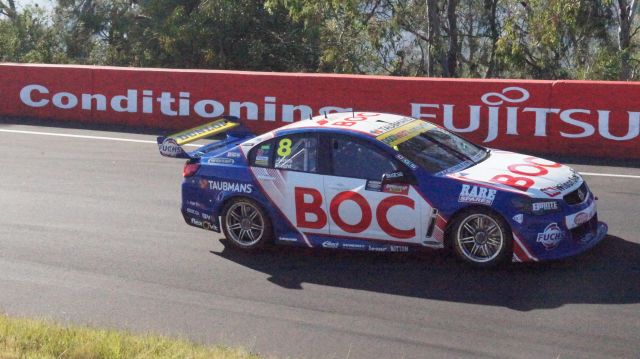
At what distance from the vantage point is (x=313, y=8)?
2638 cm

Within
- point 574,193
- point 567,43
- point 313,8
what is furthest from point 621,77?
point 574,193

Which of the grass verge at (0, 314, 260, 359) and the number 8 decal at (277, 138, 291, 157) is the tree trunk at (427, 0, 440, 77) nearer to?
the number 8 decal at (277, 138, 291, 157)

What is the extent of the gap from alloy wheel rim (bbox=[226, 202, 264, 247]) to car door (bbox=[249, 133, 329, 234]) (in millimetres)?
317

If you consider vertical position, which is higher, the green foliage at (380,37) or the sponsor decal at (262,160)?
the green foliage at (380,37)

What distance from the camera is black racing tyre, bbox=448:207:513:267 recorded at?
8.96 meters

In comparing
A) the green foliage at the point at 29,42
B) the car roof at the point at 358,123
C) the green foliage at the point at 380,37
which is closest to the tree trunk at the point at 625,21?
the green foliage at the point at 380,37

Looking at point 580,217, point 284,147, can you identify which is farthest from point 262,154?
point 580,217

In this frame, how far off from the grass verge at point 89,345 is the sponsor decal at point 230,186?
116 inches

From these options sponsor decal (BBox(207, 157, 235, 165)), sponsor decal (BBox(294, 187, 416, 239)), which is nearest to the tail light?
sponsor decal (BBox(207, 157, 235, 165))

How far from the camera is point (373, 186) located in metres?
9.46

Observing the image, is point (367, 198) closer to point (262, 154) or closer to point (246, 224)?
point (262, 154)

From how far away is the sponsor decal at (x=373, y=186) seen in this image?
943 centimetres

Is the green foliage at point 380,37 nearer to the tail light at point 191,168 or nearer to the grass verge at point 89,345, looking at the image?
the tail light at point 191,168

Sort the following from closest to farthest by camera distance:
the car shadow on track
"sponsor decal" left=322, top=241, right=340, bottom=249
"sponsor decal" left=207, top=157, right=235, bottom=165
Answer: the car shadow on track → "sponsor decal" left=322, top=241, right=340, bottom=249 → "sponsor decal" left=207, top=157, right=235, bottom=165
